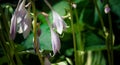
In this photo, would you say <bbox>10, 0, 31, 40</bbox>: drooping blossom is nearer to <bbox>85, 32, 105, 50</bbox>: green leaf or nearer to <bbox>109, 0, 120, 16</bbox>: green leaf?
<bbox>85, 32, 105, 50</bbox>: green leaf

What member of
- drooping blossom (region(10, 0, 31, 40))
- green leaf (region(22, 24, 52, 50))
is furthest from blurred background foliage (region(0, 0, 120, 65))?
drooping blossom (region(10, 0, 31, 40))

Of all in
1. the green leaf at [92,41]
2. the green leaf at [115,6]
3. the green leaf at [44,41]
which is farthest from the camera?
the green leaf at [115,6]

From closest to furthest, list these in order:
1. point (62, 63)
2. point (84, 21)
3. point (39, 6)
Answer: point (62, 63), point (84, 21), point (39, 6)

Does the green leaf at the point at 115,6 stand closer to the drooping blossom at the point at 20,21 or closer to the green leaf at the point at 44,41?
the green leaf at the point at 44,41

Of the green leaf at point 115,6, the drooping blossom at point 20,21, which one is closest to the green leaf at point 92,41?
the green leaf at point 115,6

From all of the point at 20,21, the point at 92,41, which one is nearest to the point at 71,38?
the point at 92,41

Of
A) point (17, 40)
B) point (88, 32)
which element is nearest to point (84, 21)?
point (88, 32)

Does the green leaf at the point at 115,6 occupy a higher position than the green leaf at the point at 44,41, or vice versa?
the green leaf at the point at 115,6

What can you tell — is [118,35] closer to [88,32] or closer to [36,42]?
[88,32]

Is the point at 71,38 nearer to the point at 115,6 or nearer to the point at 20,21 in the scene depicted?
the point at 115,6
